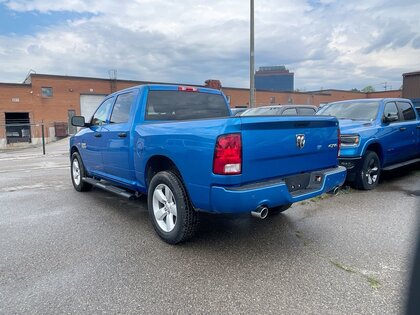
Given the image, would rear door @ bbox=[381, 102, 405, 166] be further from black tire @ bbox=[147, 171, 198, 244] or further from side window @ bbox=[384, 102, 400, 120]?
black tire @ bbox=[147, 171, 198, 244]

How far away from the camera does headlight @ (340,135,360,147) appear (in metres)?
6.17

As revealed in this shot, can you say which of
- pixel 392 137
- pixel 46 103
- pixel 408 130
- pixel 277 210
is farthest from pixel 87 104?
pixel 277 210

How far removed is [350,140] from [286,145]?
130 inches

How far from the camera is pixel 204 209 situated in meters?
3.35

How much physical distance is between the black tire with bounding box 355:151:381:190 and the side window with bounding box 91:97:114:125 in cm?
478

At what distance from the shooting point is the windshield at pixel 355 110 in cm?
712

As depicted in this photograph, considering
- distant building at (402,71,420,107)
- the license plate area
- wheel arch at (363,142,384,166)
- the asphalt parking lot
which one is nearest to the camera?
the asphalt parking lot

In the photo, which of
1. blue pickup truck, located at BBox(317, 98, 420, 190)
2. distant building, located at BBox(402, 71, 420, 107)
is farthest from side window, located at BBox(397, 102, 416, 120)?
distant building, located at BBox(402, 71, 420, 107)

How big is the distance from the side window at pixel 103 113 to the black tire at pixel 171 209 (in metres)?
2.14

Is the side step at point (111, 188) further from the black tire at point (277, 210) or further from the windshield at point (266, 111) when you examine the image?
the windshield at point (266, 111)

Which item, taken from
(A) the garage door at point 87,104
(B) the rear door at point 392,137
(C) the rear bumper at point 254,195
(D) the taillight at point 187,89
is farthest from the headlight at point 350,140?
(A) the garage door at point 87,104

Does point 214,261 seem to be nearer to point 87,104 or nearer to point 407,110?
point 407,110

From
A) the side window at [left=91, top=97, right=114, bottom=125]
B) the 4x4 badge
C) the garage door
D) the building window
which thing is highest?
the building window

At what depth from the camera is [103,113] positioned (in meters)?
5.81
